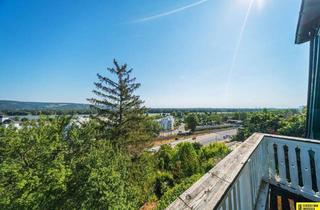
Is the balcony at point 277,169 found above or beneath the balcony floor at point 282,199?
above

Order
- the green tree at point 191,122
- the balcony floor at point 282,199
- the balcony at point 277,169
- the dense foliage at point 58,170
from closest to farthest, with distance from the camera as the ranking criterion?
the balcony at point 277,169 < the balcony floor at point 282,199 < the dense foliage at point 58,170 < the green tree at point 191,122

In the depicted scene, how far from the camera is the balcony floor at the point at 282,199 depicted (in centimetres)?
194

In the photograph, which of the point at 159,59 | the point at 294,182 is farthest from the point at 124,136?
the point at 294,182

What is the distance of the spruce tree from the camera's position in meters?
12.1

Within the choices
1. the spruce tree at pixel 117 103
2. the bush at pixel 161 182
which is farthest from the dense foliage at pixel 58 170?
the bush at pixel 161 182

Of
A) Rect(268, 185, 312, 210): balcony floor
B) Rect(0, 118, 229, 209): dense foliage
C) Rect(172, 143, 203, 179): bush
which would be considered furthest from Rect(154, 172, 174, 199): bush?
Rect(268, 185, 312, 210): balcony floor

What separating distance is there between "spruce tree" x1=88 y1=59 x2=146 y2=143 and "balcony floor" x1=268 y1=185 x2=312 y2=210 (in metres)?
10.4

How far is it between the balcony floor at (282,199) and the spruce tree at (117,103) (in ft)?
34.2

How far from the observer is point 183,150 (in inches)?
537

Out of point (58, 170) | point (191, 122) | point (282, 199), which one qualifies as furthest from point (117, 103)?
point (191, 122)

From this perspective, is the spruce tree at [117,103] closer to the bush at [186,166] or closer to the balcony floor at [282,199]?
the bush at [186,166]

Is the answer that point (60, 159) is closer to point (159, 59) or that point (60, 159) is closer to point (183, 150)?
point (159, 59)

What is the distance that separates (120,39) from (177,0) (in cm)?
494

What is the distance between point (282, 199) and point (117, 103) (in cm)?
1130
